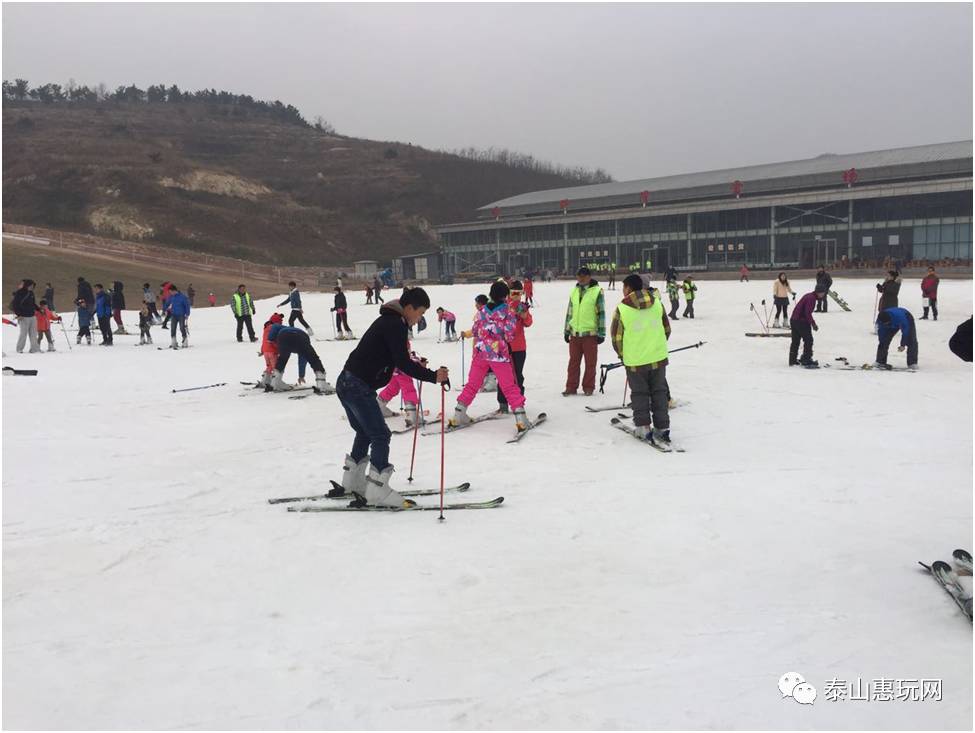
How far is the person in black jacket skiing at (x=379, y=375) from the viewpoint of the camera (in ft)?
18.9

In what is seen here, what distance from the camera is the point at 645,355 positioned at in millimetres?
7840

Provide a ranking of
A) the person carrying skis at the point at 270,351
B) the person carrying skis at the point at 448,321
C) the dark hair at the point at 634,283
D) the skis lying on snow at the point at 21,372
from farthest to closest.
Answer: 1. the person carrying skis at the point at 448,321
2. the skis lying on snow at the point at 21,372
3. the person carrying skis at the point at 270,351
4. the dark hair at the point at 634,283

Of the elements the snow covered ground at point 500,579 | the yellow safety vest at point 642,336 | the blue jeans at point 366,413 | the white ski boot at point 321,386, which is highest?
the yellow safety vest at point 642,336

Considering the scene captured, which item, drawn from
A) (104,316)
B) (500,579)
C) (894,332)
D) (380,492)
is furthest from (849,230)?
(500,579)

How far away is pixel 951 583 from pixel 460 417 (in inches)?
224

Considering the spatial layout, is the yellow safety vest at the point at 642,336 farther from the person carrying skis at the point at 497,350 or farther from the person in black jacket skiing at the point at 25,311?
the person in black jacket skiing at the point at 25,311

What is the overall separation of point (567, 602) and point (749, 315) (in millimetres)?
20579

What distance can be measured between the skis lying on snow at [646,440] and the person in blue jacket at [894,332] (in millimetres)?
6973

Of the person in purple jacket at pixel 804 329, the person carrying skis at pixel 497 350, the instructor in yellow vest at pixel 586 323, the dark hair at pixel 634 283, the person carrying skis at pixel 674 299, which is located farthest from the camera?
the person carrying skis at pixel 674 299

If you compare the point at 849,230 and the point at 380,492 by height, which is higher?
the point at 849,230

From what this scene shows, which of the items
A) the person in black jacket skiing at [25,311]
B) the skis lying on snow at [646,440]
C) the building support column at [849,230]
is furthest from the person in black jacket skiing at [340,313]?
the building support column at [849,230]

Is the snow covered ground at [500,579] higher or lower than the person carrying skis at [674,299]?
lower

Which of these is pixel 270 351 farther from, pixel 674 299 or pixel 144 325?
pixel 674 299

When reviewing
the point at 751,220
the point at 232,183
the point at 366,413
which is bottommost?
the point at 366,413
